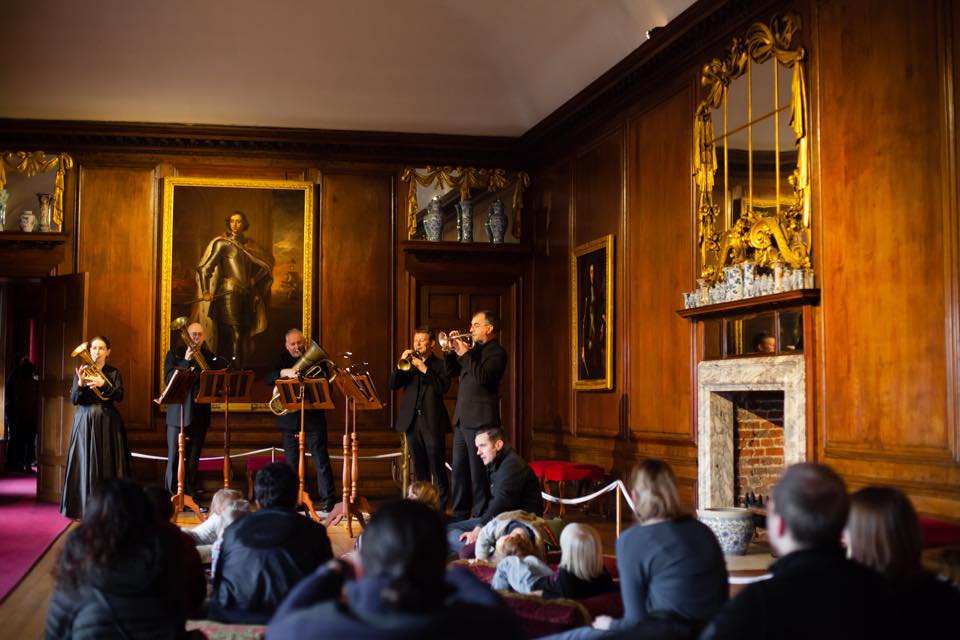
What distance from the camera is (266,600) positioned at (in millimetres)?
3941

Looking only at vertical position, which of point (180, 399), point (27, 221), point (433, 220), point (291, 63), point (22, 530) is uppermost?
point (291, 63)

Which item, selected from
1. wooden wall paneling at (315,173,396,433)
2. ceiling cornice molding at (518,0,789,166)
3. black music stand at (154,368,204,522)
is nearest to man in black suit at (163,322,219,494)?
black music stand at (154,368,204,522)

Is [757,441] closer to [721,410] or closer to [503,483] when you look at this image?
[721,410]

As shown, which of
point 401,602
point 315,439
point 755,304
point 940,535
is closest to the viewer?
point 401,602

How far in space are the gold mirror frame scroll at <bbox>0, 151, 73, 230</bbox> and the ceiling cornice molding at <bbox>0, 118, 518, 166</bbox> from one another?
99 mm

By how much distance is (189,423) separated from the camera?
975 cm

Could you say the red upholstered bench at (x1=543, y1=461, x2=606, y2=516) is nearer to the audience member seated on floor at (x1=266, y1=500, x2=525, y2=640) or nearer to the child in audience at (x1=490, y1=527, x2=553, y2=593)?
the child in audience at (x1=490, y1=527, x2=553, y2=593)

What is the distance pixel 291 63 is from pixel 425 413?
4.58m

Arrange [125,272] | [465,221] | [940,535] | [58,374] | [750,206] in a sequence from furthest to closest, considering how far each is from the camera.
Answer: [465,221] < [125,272] < [58,374] < [750,206] < [940,535]

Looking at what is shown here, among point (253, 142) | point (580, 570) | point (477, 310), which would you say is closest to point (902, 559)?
point (580, 570)

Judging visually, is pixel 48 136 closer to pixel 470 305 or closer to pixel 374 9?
pixel 374 9

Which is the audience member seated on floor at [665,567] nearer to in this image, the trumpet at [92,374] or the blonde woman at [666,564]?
the blonde woman at [666,564]

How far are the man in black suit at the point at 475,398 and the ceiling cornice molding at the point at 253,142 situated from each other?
4001mm

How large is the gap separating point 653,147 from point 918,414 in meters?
3.98
